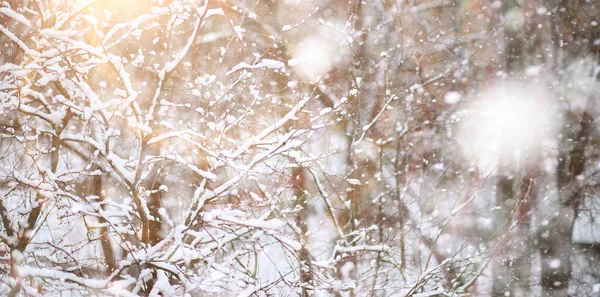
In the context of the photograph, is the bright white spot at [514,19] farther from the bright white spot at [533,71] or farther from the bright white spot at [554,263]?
the bright white spot at [554,263]

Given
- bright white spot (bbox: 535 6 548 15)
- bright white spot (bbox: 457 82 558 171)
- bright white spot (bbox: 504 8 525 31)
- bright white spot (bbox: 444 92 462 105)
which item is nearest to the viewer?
bright white spot (bbox: 457 82 558 171)

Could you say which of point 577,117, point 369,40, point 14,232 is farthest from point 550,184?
point 14,232

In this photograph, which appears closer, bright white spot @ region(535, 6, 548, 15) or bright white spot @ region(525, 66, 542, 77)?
bright white spot @ region(525, 66, 542, 77)

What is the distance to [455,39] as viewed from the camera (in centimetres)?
916

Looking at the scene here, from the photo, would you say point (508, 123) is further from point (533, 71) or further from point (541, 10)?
point (541, 10)

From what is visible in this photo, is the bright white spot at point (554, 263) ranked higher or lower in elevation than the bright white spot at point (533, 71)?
lower

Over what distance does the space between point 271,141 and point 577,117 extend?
8203 mm

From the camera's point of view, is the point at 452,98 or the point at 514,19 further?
the point at 514,19

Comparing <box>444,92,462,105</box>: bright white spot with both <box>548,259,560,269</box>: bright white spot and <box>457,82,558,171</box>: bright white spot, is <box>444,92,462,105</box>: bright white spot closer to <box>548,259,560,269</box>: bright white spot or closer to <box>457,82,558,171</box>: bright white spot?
<box>457,82,558,171</box>: bright white spot

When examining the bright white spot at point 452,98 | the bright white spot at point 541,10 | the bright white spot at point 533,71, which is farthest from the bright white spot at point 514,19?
the bright white spot at point 452,98

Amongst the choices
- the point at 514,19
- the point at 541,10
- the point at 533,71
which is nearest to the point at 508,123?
→ the point at 533,71

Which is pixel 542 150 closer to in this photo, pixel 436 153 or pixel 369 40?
pixel 436 153

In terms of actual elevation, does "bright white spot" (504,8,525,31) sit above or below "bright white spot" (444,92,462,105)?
above

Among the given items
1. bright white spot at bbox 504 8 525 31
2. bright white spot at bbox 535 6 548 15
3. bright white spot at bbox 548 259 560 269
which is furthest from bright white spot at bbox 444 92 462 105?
bright white spot at bbox 548 259 560 269
